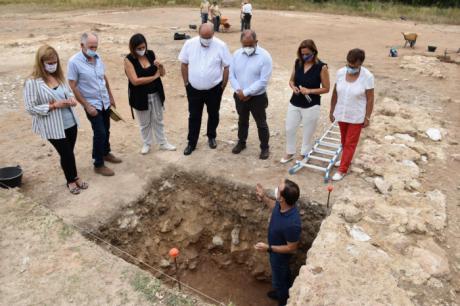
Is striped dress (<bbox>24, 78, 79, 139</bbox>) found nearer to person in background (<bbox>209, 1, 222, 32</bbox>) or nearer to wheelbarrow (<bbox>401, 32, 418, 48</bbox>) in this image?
wheelbarrow (<bbox>401, 32, 418, 48</bbox>)

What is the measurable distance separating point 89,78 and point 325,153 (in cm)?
354

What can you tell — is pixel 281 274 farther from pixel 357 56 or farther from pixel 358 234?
pixel 357 56

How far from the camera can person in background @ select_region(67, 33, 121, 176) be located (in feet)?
15.6

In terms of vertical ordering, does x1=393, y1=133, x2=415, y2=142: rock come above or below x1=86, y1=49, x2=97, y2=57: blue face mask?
below

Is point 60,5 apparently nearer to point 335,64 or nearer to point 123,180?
point 335,64

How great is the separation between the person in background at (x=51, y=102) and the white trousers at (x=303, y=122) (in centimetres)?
284

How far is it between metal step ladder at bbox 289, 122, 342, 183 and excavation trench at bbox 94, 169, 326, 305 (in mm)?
757

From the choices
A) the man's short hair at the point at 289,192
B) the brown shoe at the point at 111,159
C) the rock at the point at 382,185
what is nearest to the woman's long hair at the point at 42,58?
the brown shoe at the point at 111,159

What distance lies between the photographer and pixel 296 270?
5055 millimetres

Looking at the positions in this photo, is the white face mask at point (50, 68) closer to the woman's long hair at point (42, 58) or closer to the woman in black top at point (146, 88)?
the woman's long hair at point (42, 58)

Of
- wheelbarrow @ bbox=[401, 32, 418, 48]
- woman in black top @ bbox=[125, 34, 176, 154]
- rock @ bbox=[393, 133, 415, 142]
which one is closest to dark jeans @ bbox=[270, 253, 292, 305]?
woman in black top @ bbox=[125, 34, 176, 154]

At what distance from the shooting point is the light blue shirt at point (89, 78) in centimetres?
476

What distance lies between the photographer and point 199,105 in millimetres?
5719

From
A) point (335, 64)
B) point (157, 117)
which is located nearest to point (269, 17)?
point (335, 64)
